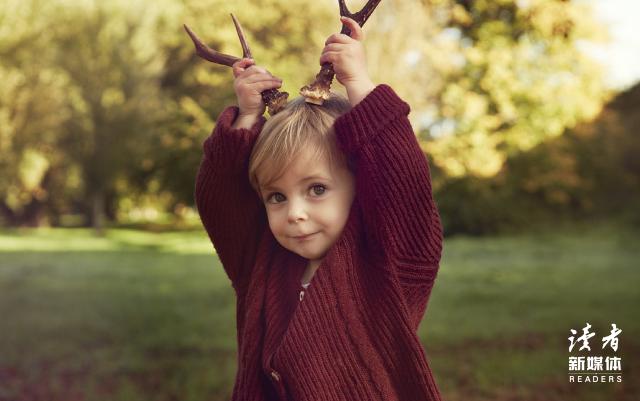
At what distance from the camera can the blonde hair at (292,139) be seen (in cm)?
151

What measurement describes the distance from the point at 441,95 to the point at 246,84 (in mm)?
6915

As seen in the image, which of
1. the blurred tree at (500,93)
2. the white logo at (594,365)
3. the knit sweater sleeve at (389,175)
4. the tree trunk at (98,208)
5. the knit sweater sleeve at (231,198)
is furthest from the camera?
A: the tree trunk at (98,208)

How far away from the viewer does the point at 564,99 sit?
7426mm

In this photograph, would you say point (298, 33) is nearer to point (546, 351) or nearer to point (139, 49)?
point (546, 351)

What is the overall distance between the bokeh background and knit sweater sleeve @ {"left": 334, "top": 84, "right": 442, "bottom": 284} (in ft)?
11.0

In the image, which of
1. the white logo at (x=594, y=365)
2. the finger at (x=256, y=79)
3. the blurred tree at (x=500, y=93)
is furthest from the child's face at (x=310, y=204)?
the blurred tree at (x=500, y=93)

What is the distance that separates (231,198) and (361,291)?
15.9 inches

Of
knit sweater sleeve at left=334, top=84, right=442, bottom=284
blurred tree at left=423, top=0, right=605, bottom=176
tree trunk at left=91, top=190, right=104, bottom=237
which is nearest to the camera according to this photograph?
knit sweater sleeve at left=334, top=84, right=442, bottom=284

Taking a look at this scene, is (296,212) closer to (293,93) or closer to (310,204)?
(310,204)

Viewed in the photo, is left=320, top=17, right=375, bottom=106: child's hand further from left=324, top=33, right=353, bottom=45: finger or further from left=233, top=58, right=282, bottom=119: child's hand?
left=233, top=58, right=282, bottom=119: child's hand

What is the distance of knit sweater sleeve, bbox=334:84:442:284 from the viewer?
1.45m

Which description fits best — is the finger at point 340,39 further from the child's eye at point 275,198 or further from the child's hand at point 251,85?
the child's eye at point 275,198

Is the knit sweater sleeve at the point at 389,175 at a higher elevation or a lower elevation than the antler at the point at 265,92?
lower

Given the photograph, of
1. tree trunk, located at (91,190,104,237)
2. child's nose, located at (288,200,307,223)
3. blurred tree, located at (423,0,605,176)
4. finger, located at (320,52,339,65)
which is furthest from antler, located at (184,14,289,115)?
tree trunk, located at (91,190,104,237)
